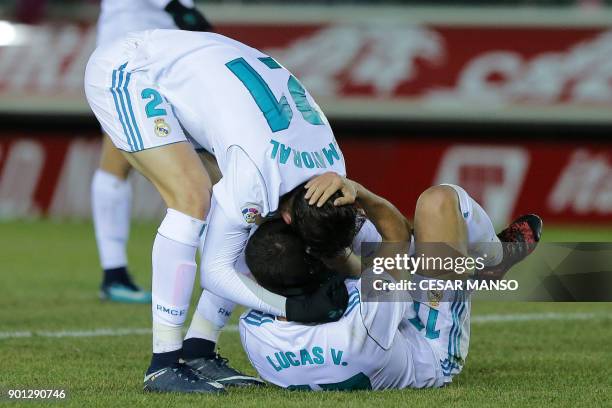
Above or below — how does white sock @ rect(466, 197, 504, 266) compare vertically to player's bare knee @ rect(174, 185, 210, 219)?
below

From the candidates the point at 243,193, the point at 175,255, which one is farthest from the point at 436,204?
the point at 175,255

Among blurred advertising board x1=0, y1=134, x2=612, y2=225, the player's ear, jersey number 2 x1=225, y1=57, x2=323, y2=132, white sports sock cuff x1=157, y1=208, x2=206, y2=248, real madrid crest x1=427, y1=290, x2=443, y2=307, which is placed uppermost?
jersey number 2 x1=225, y1=57, x2=323, y2=132

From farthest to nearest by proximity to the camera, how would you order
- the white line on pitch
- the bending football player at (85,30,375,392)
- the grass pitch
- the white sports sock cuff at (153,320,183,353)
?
1. the white line on pitch
2. the white sports sock cuff at (153,320,183,353)
3. the bending football player at (85,30,375,392)
4. the grass pitch

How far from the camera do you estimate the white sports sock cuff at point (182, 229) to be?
4629mm

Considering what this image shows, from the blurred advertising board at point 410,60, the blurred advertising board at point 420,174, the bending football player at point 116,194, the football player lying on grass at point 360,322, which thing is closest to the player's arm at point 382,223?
the football player lying on grass at point 360,322

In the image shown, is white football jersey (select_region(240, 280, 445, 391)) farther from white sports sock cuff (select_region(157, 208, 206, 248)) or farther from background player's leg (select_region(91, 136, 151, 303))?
background player's leg (select_region(91, 136, 151, 303))

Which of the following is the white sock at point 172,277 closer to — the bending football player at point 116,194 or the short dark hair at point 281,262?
the short dark hair at point 281,262

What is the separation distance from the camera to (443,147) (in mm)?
15875

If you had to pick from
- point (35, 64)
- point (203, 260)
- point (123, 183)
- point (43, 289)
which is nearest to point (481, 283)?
point (203, 260)

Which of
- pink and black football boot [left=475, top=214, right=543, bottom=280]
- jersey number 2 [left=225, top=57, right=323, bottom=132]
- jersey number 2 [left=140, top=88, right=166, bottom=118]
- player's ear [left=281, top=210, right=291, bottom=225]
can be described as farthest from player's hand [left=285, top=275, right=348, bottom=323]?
pink and black football boot [left=475, top=214, right=543, bottom=280]

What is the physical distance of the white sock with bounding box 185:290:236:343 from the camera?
4.85 metres

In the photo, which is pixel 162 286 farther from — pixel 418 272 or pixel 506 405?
pixel 506 405

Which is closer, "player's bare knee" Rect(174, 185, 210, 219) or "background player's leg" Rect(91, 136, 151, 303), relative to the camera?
"player's bare knee" Rect(174, 185, 210, 219)

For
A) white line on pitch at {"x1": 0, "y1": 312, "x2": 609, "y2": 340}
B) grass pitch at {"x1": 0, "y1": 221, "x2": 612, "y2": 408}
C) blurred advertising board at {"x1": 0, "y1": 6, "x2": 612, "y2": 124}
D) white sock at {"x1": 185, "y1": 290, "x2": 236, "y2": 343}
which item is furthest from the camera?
blurred advertising board at {"x1": 0, "y1": 6, "x2": 612, "y2": 124}
